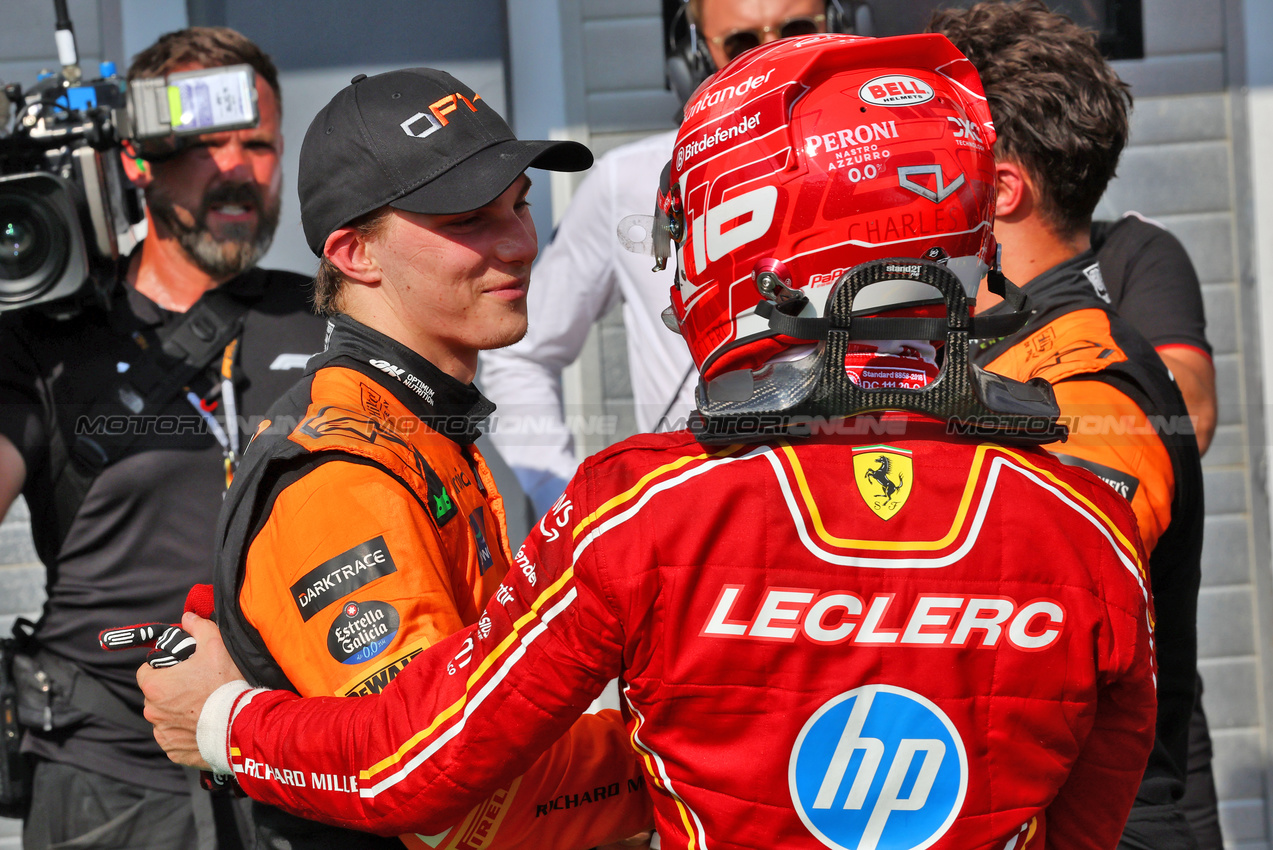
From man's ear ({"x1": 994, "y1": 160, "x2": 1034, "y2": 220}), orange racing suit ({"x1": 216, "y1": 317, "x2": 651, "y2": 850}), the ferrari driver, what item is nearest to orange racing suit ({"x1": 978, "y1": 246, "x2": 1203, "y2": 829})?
man's ear ({"x1": 994, "y1": 160, "x2": 1034, "y2": 220})

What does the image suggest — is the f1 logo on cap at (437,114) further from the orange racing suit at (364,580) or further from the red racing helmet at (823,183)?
the red racing helmet at (823,183)

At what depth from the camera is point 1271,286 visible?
4266mm

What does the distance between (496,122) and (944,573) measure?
1.17 metres

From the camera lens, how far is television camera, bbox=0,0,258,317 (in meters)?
2.58

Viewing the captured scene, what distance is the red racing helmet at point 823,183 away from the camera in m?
1.12

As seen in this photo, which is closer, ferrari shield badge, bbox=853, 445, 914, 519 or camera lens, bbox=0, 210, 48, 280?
ferrari shield badge, bbox=853, 445, 914, 519

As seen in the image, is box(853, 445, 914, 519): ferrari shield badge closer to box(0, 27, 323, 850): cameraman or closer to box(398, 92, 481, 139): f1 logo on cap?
box(398, 92, 481, 139): f1 logo on cap

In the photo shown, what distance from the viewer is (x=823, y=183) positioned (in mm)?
1115

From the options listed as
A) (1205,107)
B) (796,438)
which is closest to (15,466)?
(796,438)

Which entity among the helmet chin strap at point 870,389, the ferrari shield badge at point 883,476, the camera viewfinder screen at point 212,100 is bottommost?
the ferrari shield badge at point 883,476

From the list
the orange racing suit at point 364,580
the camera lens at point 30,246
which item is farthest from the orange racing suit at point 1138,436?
the camera lens at point 30,246

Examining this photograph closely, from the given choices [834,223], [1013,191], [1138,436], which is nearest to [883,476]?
[834,223]

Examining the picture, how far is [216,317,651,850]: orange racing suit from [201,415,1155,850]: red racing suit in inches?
9.6

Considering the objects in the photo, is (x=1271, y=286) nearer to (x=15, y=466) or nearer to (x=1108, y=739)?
(x=1108, y=739)
